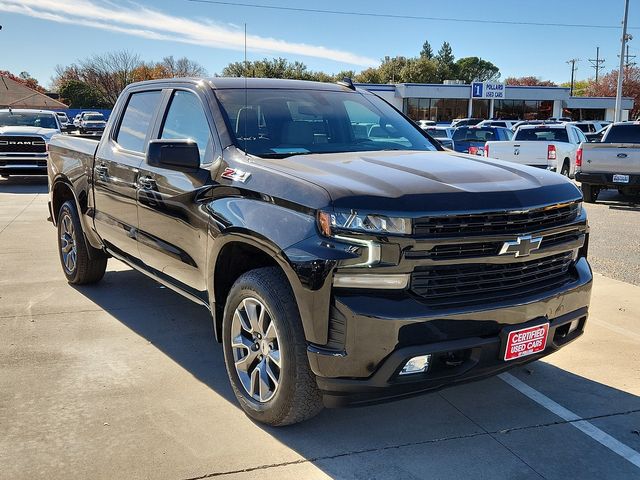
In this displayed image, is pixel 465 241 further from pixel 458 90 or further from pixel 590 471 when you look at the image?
pixel 458 90

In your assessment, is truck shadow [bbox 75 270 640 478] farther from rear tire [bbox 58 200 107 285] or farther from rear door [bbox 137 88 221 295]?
rear tire [bbox 58 200 107 285]

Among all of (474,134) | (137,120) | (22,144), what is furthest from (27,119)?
(137,120)

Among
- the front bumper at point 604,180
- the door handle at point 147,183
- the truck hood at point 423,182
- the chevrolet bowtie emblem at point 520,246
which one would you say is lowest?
the front bumper at point 604,180

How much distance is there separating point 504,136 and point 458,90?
3781cm

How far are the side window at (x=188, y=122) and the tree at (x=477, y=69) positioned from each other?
115 metres

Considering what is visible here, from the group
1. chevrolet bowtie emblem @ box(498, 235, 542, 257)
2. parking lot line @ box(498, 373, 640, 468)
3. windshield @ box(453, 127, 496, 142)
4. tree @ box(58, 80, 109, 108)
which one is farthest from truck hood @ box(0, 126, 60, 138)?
tree @ box(58, 80, 109, 108)

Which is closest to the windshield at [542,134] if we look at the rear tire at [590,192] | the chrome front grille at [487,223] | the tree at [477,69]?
the rear tire at [590,192]

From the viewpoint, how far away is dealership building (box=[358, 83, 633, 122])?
2216 inches

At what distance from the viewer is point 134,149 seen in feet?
16.5

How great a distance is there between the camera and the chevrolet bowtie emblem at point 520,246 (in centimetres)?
320

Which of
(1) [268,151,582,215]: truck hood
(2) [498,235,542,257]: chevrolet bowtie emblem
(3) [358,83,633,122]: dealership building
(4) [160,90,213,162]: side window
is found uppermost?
(3) [358,83,633,122]: dealership building

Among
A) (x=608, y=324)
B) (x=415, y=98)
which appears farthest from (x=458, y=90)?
(x=608, y=324)

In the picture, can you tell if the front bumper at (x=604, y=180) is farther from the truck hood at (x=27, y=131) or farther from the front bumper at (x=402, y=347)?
the truck hood at (x=27, y=131)

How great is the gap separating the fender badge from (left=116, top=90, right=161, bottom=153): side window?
1336 millimetres
